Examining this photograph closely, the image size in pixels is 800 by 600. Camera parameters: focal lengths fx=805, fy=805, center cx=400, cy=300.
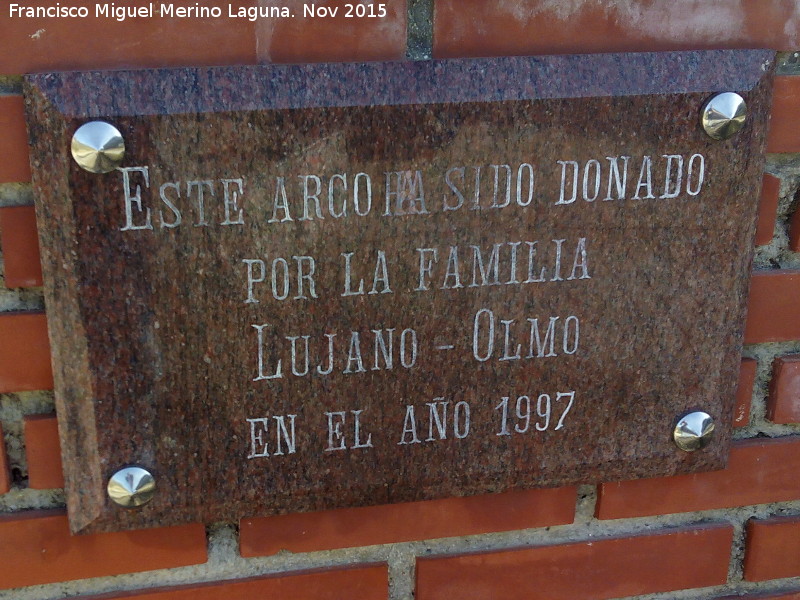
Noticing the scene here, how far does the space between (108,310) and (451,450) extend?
0.43 metres

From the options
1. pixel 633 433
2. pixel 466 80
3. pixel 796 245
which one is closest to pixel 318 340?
pixel 466 80

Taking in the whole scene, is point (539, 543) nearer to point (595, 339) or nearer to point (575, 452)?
point (575, 452)

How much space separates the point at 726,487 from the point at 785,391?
157 millimetres

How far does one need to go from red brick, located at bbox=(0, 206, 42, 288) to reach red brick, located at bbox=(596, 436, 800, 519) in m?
0.76

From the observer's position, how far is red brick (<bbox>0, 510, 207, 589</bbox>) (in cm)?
94

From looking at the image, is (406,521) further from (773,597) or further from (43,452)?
(773,597)

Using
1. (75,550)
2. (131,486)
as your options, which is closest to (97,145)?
(131,486)

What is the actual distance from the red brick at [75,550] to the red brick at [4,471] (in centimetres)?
4

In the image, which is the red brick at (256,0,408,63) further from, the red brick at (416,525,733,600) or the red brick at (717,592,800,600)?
the red brick at (717,592,800,600)

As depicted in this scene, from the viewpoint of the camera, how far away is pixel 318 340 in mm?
894

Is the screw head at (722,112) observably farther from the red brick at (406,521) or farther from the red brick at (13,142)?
the red brick at (13,142)

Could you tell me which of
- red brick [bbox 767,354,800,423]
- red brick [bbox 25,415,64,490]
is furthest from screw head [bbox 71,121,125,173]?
red brick [bbox 767,354,800,423]

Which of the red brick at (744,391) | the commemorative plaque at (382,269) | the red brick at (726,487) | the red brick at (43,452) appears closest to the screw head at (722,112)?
the commemorative plaque at (382,269)

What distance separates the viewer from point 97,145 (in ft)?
2.52
